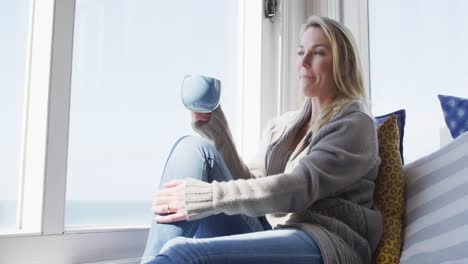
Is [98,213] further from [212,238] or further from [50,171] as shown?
[212,238]

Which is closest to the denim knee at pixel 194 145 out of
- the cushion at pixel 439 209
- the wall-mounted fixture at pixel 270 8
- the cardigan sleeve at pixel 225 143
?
the cardigan sleeve at pixel 225 143

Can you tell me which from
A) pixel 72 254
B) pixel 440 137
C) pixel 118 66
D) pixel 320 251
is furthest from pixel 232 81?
pixel 320 251

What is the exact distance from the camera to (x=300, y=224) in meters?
1.34

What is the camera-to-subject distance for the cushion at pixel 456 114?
1.53 meters

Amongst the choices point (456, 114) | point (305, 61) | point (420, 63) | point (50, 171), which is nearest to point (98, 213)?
point (50, 171)

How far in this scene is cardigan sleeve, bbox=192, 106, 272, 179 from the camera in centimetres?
164

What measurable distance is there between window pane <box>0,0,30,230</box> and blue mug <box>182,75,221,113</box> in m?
0.48

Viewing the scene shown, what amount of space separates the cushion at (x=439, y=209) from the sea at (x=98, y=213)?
878mm

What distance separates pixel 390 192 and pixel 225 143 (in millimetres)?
508

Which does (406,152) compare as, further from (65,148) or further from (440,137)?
(65,148)

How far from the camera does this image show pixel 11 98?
4.89 feet

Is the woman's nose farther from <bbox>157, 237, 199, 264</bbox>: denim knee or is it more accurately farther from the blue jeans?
<bbox>157, 237, 199, 264</bbox>: denim knee

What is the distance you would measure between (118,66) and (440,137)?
108cm

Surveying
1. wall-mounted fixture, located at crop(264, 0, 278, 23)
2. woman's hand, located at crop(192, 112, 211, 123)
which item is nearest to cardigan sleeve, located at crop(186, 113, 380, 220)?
woman's hand, located at crop(192, 112, 211, 123)
